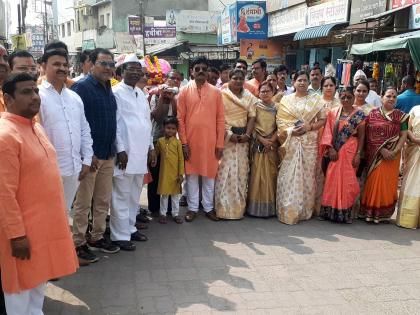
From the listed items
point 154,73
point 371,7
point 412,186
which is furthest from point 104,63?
point 371,7

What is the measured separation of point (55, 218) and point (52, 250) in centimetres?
19

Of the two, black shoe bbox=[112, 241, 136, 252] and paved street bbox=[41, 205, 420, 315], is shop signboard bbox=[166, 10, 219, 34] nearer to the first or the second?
paved street bbox=[41, 205, 420, 315]

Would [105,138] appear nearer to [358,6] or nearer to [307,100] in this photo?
[307,100]

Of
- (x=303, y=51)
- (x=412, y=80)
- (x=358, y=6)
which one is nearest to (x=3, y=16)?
(x=303, y=51)

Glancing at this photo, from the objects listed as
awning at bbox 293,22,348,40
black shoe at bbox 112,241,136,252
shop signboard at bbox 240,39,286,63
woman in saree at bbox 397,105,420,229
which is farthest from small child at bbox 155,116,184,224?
shop signboard at bbox 240,39,286,63

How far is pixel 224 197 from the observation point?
533 centimetres

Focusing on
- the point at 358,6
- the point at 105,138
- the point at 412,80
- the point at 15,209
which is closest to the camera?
the point at 15,209

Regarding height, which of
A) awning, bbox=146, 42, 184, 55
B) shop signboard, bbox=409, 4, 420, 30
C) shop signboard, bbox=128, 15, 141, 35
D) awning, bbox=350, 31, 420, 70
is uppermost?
shop signboard, bbox=128, 15, 141, 35

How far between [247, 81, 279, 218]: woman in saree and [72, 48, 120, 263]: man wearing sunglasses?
1951mm

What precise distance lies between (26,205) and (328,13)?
36.7 ft

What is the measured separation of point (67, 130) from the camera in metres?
3.37

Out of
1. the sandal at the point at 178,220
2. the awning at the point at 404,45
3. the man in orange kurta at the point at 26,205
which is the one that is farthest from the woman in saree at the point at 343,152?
the man in orange kurta at the point at 26,205

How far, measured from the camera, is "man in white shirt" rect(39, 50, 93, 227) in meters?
3.29

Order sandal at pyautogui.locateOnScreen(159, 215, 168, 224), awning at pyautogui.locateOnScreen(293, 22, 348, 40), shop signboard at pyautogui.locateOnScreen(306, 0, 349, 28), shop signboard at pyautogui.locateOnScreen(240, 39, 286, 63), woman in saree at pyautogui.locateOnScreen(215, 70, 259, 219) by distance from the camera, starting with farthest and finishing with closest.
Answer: shop signboard at pyautogui.locateOnScreen(240, 39, 286, 63)
awning at pyautogui.locateOnScreen(293, 22, 348, 40)
shop signboard at pyautogui.locateOnScreen(306, 0, 349, 28)
woman in saree at pyautogui.locateOnScreen(215, 70, 259, 219)
sandal at pyautogui.locateOnScreen(159, 215, 168, 224)
